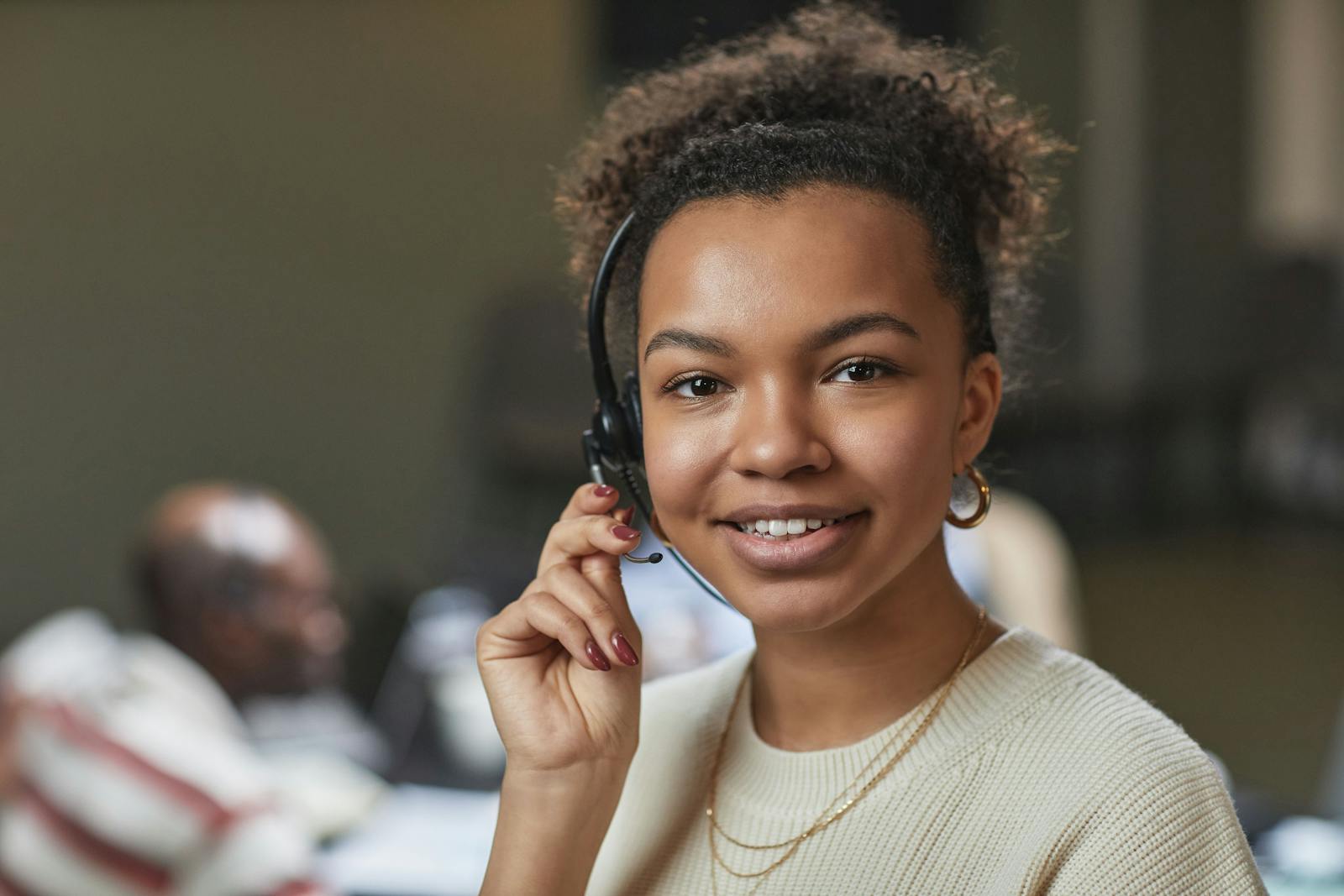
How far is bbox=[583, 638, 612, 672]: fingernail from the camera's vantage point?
1.10m

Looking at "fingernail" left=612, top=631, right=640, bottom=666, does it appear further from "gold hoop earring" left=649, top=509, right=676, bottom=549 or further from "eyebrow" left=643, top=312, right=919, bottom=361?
"eyebrow" left=643, top=312, right=919, bottom=361

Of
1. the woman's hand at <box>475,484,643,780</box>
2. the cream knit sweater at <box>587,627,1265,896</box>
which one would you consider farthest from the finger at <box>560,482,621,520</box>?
the cream knit sweater at <box>587,627,1265,896</box>

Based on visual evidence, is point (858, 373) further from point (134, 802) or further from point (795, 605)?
point (134, 802)

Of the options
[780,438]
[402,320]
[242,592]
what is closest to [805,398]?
[780,438]

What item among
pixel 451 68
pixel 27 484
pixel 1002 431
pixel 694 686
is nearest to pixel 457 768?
pixel 694 686

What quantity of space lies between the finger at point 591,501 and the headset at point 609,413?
3cm

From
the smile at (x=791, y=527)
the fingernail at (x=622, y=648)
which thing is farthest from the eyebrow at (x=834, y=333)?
the fingernail at (x=622, y=648)

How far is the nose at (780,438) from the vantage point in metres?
0.96

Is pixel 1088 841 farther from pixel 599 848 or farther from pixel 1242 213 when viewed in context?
pixel 1242 213

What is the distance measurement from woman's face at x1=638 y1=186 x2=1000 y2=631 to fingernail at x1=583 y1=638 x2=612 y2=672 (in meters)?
0.12

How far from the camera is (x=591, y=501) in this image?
3.72 feet

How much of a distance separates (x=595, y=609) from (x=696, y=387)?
19cm

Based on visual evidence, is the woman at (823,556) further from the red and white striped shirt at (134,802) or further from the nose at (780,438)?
the red and white striped shirt at (134,802)

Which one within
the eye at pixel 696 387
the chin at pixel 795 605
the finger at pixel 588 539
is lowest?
the chin at pixel 795 605
